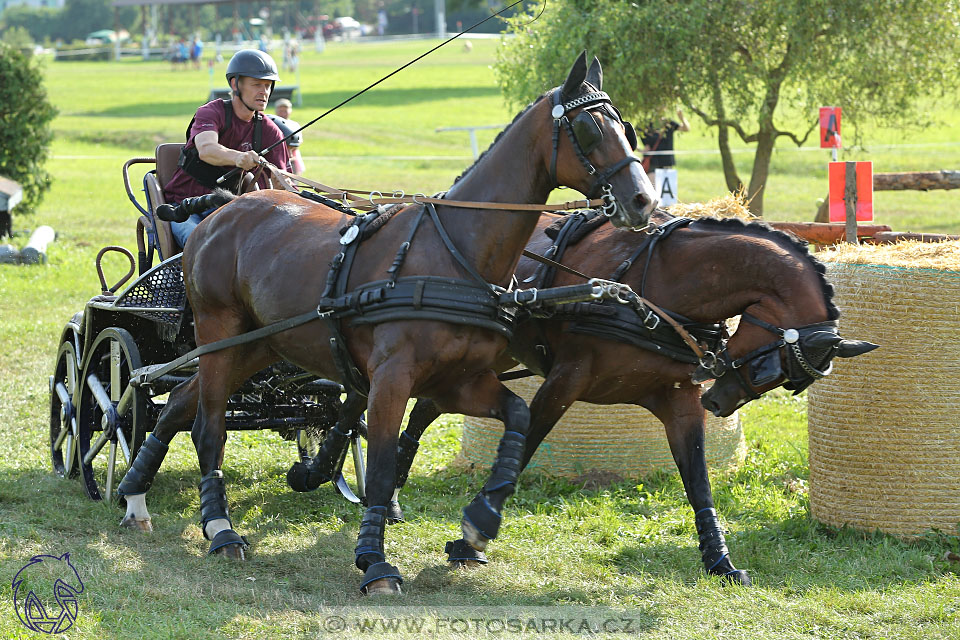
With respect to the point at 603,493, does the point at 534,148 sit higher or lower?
higher

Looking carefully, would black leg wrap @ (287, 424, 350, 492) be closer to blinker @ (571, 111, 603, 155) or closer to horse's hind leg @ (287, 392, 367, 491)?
horse's hind leg @ (287, 392, 367, 491)

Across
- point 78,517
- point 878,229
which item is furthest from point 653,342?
point 878,229

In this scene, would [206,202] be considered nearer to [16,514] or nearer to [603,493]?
[16,514]

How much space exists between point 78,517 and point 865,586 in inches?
162

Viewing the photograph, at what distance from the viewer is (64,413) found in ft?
22.5

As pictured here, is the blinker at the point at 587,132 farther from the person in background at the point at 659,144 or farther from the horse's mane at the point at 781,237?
the person in background at the point at 659,144

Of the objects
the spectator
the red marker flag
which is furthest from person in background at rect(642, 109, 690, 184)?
the red marker flag

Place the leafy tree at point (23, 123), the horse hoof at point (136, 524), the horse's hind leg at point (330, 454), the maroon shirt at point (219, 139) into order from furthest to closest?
1. the leafy tree at point (23, 123)
2. the maroon shirt at point (219, 139)
3. the horse's hind leg at point (330, 454)
4. the horse hoof at point (136, 524)

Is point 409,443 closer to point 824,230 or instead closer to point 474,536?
point 474,536

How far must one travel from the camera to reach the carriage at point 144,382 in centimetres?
620

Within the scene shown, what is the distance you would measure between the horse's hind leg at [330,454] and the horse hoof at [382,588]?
134 cm

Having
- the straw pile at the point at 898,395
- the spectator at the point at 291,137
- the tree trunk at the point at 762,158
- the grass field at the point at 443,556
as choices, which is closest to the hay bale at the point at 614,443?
the grass field at the point at 443,556

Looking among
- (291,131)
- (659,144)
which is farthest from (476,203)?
(659,144)

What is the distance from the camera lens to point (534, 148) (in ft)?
15.4
